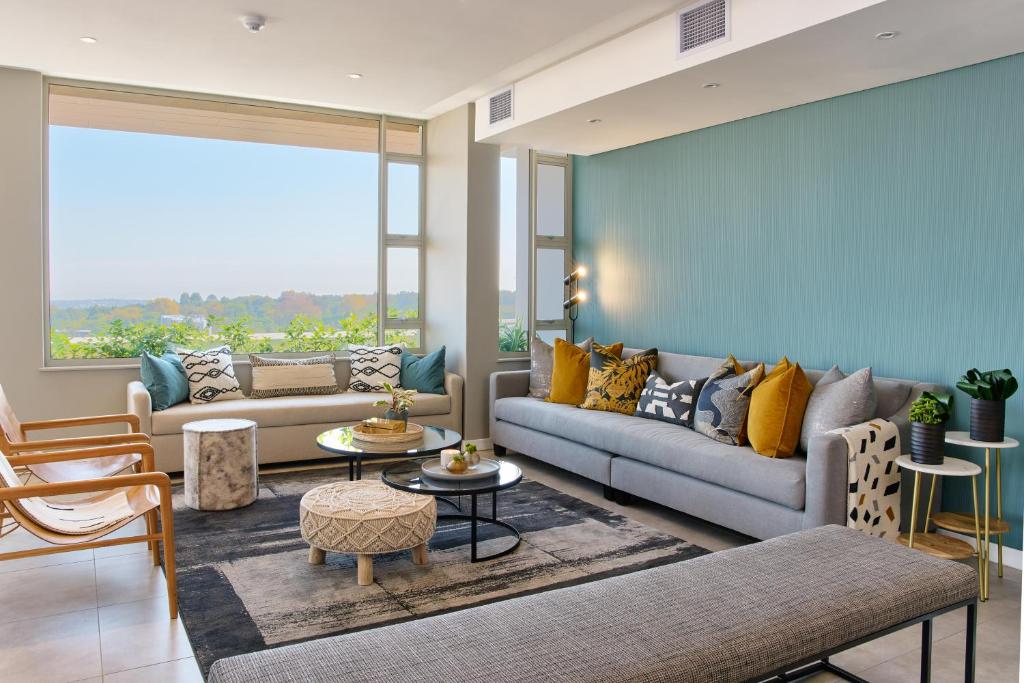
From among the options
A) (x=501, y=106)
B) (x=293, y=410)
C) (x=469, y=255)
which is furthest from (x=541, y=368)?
(x=501, y=106)

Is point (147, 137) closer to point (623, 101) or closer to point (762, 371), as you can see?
point (623, 101)

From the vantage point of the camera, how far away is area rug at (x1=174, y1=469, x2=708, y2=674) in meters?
3.17

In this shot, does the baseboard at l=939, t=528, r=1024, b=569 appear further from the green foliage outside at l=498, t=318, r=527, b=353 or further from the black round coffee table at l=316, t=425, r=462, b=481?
the green foliage outside at l=498, t=318, r=527, b=353

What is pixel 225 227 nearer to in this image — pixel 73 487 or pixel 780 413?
pixel 73 487

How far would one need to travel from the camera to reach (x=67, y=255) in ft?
19.3

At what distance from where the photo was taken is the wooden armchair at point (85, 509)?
9.81 feet

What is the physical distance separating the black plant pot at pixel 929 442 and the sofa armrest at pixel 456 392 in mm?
3605

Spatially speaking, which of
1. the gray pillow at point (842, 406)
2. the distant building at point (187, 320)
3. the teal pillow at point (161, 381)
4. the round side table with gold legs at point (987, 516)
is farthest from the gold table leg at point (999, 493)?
the distant building at point (187, 320)

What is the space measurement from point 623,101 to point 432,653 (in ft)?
12.5

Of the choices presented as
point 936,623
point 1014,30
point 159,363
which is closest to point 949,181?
point 1014,30

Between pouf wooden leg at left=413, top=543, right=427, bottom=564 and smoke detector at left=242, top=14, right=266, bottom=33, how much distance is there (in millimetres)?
2829

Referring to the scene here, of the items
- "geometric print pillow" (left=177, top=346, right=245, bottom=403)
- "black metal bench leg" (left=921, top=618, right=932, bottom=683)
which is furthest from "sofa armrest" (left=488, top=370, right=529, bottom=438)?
"black metal bench leg" (left=921, top=618, right=932, bottom=683)

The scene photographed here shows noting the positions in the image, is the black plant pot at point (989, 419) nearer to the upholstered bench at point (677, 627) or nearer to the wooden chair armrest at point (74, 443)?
the upholstered bench at point (677, 627)

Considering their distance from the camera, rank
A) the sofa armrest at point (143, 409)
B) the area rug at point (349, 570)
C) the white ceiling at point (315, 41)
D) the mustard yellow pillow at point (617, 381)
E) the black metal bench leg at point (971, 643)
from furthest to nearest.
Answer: the mustard yellow pillow at point (617, 381) → the sofa armrest at point (143, 409) → the white ceiling at point (315, 41) → the area rug at point (349, 570) → the black metal bench leg at point (971, 643)
